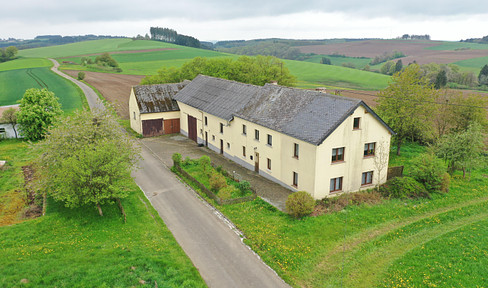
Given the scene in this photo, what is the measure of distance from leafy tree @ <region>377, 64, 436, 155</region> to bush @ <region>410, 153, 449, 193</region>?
10.6 m

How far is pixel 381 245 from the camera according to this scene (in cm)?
2141

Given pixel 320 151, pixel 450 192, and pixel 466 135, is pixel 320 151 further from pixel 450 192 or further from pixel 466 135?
pixel 466 135

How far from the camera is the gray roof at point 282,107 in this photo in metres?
27.8

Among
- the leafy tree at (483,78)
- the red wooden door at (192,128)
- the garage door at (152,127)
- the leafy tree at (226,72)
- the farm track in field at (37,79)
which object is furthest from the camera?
the leafy tree at (483,78)

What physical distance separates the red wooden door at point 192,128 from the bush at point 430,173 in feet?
89.8

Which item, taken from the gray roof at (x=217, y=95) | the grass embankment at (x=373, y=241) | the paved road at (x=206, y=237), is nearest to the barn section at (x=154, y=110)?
the gray roof at (x=217, y=95)

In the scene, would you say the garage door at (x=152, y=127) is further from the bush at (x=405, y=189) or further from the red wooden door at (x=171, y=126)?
the bush at (x=405, y=189)

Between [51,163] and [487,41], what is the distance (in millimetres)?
229156

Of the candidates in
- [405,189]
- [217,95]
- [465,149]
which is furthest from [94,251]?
[465,149]

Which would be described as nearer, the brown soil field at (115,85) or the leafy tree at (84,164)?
the leafy tree at (84,164)

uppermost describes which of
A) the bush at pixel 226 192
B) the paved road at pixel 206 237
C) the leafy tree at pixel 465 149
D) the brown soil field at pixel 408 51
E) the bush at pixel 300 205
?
the brown soil field at pixel 408 51

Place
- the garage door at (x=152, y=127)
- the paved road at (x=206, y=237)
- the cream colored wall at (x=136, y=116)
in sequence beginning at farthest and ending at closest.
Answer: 1. the cream colored wall at (x=136, y=116)
2. the garage door at (x=152, y=127)
3. the paved road at (x=206, y=237)

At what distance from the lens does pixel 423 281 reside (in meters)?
17.6

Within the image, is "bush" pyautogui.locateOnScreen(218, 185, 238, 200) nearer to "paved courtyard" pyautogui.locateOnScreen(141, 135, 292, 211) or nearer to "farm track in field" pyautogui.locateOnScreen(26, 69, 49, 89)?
"paved courtyard" pyautogui.locateOnScreen(141, 135, 292, 211)
